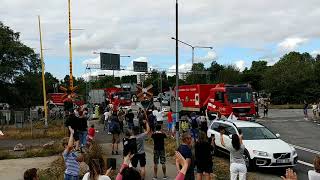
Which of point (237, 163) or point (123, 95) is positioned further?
point (123, 95)

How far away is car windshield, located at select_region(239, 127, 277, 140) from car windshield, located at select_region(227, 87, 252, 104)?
15.5 m

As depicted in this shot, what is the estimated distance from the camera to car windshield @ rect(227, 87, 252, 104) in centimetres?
3362

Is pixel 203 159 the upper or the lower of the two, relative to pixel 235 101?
lower

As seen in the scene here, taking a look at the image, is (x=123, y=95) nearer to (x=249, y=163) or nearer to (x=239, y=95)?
(x=239, y=95)

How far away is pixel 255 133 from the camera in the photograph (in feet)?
58.4

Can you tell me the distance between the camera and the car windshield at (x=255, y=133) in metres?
17.5

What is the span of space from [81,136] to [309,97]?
214 feet

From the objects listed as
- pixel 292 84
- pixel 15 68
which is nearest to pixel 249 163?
pixel 15 68

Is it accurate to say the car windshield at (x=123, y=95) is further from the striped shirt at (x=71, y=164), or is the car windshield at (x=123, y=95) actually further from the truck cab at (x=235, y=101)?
the striped shirt at (x=71, y=164)

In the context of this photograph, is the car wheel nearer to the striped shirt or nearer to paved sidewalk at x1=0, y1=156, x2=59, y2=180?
paved sidewalk at x1=0, y1=156, x2=59, y2=180

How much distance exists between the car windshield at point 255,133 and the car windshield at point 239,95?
15466 millimetres

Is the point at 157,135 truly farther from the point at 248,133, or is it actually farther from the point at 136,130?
the point at 248,133

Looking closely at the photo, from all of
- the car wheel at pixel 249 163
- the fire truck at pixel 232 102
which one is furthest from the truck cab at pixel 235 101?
the car wheel at pixel 249 163

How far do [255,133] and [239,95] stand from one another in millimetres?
16266
